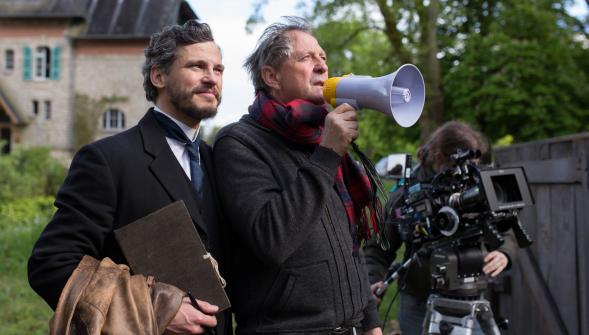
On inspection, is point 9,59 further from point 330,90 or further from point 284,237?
point 284,237

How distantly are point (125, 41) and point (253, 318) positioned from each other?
2806cm

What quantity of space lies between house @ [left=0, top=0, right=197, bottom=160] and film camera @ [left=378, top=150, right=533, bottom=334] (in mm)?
25945

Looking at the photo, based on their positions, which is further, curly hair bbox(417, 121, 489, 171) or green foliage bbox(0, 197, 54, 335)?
green foliage bbox(0, 197, 54, 335)

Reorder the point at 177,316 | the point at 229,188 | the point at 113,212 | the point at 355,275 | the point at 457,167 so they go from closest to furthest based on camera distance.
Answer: the point at 177,316, the point at 113,212, the point at 229,188, the point at 355,275, the point at 457,167

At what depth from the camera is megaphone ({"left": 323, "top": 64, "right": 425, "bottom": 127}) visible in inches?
79.1

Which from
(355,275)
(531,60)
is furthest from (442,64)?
(355,275)

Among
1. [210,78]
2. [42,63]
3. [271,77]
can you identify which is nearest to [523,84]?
[271,77]

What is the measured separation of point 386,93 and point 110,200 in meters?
0.90

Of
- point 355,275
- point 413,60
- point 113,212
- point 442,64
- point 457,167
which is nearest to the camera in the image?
point 113,212

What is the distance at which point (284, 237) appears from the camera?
1.92 m

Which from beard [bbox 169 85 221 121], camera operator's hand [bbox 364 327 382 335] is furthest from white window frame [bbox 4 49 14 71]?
camera operator's hand [bbox 364 327 382 335]

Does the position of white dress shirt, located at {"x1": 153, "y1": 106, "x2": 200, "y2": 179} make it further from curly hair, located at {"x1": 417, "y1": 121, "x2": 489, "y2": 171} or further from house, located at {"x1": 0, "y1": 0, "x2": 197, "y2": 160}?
house, located at {"x1": 0, "y1": 0, "x2": 197, "y2": 160}

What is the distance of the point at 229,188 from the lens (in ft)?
6.77

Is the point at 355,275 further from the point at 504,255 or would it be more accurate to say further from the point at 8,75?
the point at 8,75
